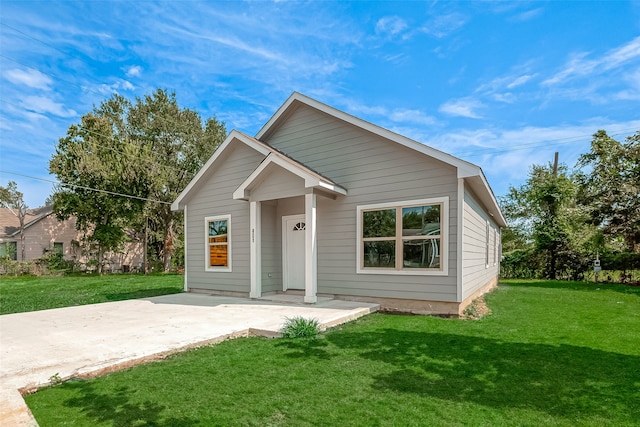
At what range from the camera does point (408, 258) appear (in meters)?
7.51

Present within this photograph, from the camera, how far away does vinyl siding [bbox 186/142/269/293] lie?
9.73 meters

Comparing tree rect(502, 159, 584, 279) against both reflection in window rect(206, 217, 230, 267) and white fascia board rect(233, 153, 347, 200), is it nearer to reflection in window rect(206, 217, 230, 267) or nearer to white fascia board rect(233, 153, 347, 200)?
white fascia board rect(233, 153, 347, 200)

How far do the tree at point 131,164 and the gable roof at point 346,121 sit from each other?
1227cm

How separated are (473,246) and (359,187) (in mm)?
3207

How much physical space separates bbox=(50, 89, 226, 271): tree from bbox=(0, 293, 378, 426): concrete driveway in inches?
571

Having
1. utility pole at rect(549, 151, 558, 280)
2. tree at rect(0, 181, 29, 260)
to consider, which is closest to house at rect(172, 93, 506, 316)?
utility pole at rect(549, 151, 558, 280)

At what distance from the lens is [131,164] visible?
20922mm

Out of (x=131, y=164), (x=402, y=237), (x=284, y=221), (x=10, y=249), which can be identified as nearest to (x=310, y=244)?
(x=284, y=221)

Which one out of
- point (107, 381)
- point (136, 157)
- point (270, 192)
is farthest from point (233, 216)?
point (136, 157)

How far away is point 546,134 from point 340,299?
19953 mm

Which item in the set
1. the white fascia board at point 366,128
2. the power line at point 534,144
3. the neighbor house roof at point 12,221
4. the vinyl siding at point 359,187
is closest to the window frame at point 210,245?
the white fascia board at point 366,128

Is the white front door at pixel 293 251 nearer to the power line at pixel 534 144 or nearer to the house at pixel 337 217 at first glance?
the house at pixel 337 217

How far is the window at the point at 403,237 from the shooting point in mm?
7207

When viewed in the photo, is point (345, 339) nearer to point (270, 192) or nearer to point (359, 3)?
point (270, 192)
